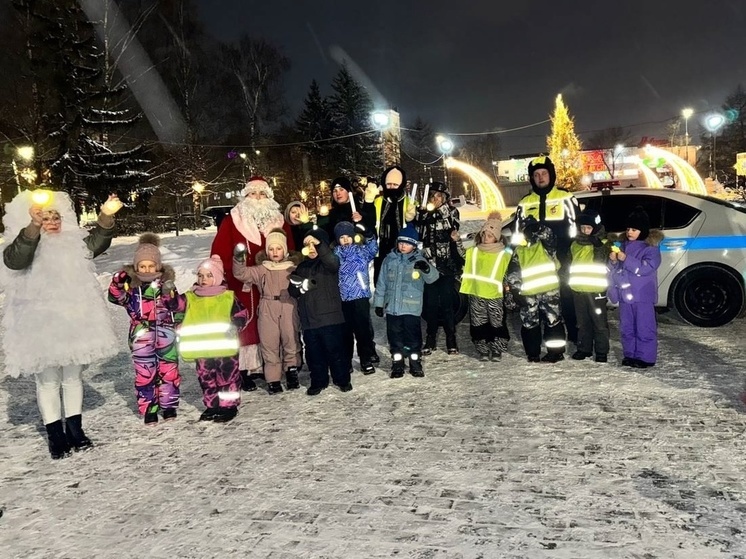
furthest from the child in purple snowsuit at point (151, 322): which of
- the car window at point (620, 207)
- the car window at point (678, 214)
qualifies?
the car window at point (678, 214)

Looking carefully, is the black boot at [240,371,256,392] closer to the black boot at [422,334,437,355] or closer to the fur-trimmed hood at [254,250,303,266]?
the fur-trimmed hood at [254,250,303,266]

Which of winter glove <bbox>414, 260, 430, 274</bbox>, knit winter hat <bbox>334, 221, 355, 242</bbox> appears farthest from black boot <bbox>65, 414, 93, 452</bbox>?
winter glove <bbox>414, 260, 430, 274</bbox>

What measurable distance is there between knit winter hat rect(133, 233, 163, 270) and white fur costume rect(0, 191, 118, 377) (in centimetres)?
48

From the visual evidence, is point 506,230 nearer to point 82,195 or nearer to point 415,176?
point 82,195

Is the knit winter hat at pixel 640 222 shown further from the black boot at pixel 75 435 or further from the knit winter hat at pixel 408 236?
the black boot at pixel 75 435

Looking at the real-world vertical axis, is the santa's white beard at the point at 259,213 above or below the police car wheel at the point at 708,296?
above

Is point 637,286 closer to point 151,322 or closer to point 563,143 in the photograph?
point 151,322

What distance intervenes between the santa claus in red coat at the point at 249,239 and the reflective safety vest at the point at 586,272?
3.04 meters

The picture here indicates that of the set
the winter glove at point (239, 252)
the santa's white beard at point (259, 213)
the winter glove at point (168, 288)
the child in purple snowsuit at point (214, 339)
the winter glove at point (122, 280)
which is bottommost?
the child in purple snowsuit at point (214, 339)

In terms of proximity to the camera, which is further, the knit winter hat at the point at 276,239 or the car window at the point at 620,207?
the car window at the point at 620,207

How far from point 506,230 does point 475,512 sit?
16.0 feet

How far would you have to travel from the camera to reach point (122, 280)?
184 inches

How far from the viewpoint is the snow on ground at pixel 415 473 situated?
9.78ft

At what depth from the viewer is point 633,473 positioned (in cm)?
355
